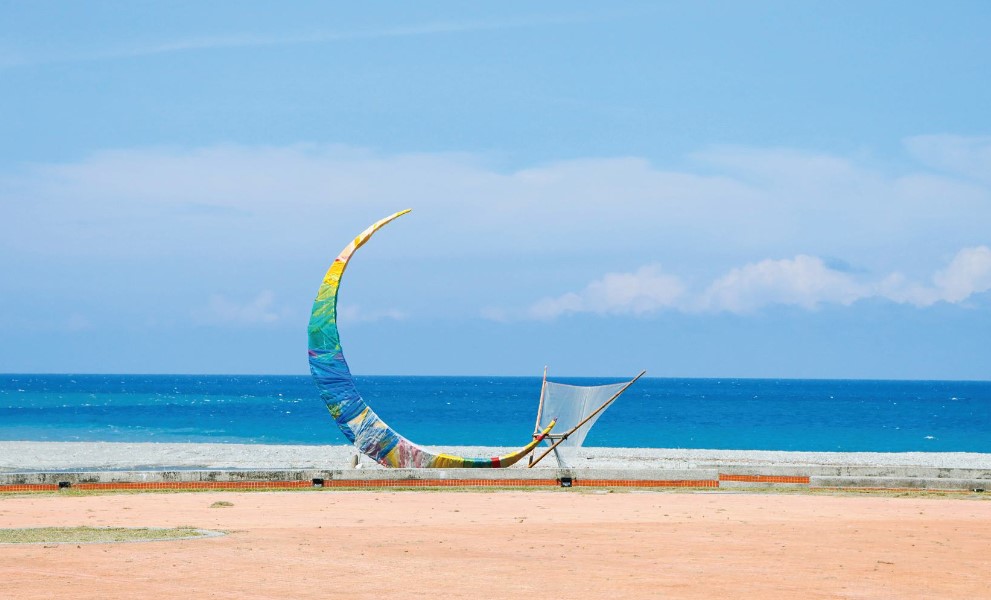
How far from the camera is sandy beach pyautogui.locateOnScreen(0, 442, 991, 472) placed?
32.1 m

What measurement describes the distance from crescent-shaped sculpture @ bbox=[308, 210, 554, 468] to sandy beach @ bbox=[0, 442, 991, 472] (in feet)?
17.1

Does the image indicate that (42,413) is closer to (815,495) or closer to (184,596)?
(815,495)

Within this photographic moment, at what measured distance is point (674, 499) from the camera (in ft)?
64.0

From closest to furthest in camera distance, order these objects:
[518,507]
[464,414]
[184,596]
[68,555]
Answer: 1. [184,596]
2. [68,555]
3. [518,507]
4. [464,414]

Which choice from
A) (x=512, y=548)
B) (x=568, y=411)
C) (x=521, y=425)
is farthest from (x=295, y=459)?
(x=521, y=425)

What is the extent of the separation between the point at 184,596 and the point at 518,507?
331 inches

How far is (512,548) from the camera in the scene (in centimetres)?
1374

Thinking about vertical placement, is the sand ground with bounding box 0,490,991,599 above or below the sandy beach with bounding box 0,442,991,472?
below

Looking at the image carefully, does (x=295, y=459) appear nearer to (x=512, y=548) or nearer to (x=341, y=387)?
(x=341, y=387)

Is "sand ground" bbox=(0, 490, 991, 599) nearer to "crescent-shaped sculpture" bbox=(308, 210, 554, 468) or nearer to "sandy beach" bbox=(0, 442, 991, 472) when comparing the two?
"crescent-shaped sculpture" bbox=(308, 210, 554, 468)

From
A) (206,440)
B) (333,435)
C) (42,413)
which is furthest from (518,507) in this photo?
(42,413)

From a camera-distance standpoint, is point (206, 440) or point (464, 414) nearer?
point (206, 440)

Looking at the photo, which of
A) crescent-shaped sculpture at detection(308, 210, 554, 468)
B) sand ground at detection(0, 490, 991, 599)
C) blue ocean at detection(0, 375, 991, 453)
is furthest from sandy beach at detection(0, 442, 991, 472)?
blue ocean at detection(0, 375, 991, 453)

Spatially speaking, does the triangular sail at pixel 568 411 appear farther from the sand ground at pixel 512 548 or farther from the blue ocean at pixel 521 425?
the blue ocean at pixel 521 425
